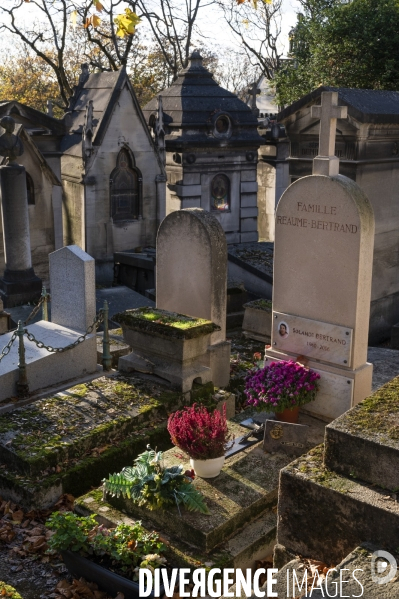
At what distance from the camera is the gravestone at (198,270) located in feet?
27.2

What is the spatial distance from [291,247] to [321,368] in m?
1.38

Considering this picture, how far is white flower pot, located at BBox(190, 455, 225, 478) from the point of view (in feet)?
19.3

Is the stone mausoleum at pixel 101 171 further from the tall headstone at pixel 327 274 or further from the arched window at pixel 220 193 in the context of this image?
the tall headstone at pixel 327 274

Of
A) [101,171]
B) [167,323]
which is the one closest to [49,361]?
[167,323]

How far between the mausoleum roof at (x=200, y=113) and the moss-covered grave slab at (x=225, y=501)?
1140cm

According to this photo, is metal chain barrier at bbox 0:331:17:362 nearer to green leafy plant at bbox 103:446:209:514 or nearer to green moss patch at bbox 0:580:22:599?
green leafy plant at bbox 103:446:209:514

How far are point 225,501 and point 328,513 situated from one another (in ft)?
4.06

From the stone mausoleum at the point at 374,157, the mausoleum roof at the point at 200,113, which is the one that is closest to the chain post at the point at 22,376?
the stone mausoleum at the point at 374,157

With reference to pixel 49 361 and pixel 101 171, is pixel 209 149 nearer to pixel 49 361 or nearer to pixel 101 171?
pixel 101 171

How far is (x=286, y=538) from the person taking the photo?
16.1 feet

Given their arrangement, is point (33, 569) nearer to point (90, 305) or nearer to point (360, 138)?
point (90, 305)

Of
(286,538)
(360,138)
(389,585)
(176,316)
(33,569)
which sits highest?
(360,138)

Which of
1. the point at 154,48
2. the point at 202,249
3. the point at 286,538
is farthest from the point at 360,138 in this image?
the point at 154,48

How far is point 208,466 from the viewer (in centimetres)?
590
